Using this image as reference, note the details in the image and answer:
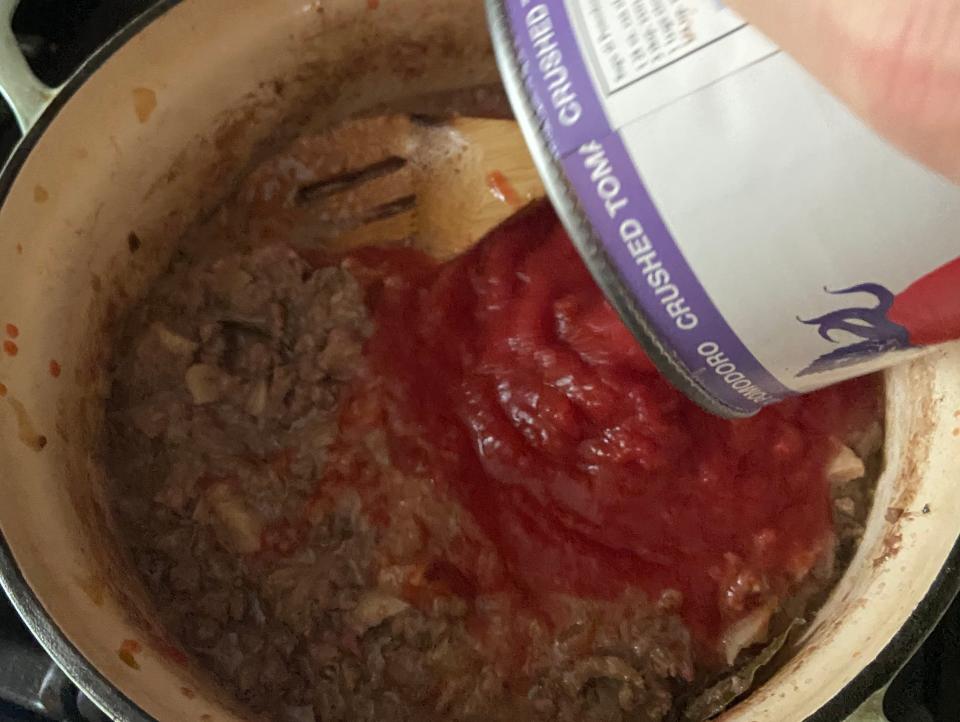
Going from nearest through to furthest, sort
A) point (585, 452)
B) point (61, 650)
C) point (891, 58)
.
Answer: point (891, 58) < point (61, 650) < point (585, 452)

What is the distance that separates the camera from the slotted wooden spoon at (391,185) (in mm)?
1166

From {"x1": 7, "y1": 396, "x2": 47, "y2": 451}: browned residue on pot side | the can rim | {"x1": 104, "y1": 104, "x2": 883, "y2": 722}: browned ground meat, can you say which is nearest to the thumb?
the can rim

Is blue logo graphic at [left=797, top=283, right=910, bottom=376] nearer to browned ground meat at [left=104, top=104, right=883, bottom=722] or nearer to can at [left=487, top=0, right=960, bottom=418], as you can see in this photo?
can at [left=487, top=0, right=960, bottom=418]

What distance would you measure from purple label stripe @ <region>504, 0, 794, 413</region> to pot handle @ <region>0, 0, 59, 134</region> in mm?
526

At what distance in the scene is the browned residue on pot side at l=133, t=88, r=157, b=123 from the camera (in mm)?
978

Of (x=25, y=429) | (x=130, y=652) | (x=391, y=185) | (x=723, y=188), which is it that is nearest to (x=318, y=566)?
(x=130, y=652)

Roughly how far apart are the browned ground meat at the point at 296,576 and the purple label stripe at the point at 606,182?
16.9 inches

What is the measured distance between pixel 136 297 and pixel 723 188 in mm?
772

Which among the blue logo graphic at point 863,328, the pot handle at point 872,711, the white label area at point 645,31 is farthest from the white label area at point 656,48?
the pot handle at point 872,711

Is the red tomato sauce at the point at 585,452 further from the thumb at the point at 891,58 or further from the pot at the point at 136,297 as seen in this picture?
the thumb at the point at 891,58

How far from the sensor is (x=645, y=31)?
60cm

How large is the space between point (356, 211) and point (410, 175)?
9 centimetres

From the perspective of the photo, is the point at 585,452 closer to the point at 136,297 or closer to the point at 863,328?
the point at 863,328

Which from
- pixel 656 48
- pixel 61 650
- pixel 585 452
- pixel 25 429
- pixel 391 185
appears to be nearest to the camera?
pixel 656 48
